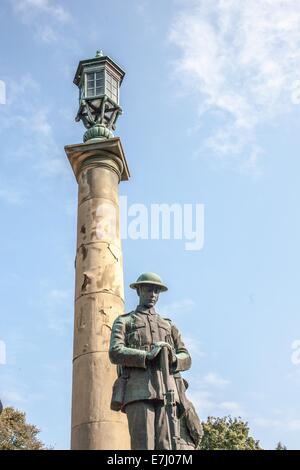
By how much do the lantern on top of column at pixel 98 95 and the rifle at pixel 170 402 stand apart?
25.9ft

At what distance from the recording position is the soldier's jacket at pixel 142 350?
752 centimetres

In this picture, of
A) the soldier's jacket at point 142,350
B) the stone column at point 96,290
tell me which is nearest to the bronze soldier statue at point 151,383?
the soldier's jacket at point 142,350

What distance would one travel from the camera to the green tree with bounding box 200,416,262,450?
3625 centimetres

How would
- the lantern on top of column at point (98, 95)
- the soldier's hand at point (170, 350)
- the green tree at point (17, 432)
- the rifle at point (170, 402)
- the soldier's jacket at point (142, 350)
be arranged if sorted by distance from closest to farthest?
1. the rifle at point (170, 402)
2. the soldier's jacket at point (142, 350)
3. the soldier's hand at point (170, 350)
4. the lantern on top of column at point (98, 95)
5. the green tree at point (17, 432)

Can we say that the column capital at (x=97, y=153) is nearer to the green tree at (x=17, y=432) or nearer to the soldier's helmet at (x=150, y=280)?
the soldier's helmet at (x=150, y=280)

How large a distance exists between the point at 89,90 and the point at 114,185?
8.69ft

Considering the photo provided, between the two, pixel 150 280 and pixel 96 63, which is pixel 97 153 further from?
pixel 150 280

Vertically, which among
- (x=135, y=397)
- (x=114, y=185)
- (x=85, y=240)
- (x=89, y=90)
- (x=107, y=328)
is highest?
(x=89, y=90)

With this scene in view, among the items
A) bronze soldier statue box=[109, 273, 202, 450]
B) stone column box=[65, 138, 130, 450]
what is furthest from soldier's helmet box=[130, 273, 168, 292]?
stone column box=[65, 138, 130, 450]

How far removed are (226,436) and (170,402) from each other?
31.2 meters
